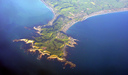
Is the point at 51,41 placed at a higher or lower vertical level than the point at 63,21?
lower

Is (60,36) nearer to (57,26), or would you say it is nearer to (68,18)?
(57,26)

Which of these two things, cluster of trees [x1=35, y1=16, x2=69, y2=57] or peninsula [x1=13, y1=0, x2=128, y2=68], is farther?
cluster of trees [x1=35, y1=16, x2=69, y2=57]

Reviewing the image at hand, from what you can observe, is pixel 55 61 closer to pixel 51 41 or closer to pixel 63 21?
pixel 51 41

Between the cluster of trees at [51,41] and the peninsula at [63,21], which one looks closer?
the peninsula at [63,21]

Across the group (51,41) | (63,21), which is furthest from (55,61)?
(63,21)

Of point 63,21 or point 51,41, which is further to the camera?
point 63,21

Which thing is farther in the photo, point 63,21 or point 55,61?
point 63,21

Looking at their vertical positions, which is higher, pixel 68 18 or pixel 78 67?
pixel 68 18

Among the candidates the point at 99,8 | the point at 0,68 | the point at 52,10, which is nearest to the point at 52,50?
the point at 0,68
